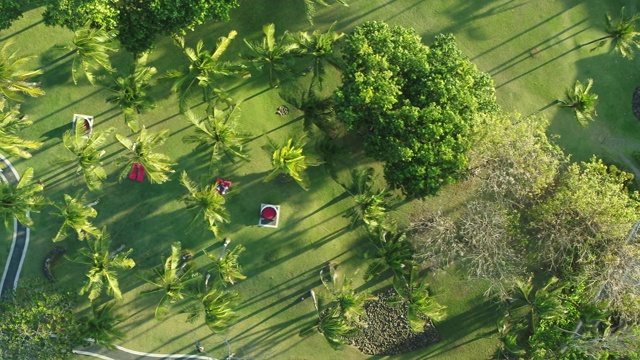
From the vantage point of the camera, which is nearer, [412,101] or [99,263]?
[412,101]

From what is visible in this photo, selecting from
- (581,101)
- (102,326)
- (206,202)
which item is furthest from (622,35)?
(102,326)

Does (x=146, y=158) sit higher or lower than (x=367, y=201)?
higher

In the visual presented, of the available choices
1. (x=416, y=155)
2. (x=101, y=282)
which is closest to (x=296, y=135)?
(x=416, y=155)

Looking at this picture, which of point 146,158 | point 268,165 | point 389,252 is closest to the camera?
point 146,158

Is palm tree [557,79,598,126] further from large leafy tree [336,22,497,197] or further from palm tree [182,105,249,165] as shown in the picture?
palm tree [182,105,249,165]

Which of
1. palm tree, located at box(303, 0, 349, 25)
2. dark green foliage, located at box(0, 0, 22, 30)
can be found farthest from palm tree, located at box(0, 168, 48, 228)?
palm tree, located at box(303, 0, 349, 25)

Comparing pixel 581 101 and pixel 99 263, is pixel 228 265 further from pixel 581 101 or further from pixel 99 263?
pixel 581 101
